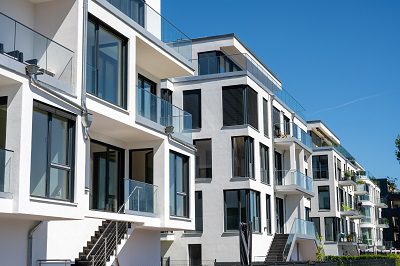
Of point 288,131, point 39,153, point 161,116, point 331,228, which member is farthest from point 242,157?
point 331,228

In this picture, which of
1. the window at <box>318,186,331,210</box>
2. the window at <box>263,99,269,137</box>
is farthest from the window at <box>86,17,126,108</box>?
the window at <box>318,186,331,210</box>

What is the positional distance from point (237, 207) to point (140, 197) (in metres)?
13.9

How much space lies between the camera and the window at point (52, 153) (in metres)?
15.4

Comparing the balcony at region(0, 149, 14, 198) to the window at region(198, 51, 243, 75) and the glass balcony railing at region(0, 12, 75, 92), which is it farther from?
the window at region(198, 51, 243, 75)

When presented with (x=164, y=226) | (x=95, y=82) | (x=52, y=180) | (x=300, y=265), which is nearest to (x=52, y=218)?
(x=52, y=180)

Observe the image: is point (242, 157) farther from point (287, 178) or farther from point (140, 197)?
point (140, 197)

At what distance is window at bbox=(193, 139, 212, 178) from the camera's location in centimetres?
3584

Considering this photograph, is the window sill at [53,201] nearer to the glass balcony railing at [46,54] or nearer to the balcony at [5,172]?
the balcony at [5,172]

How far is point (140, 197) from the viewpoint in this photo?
21812mm

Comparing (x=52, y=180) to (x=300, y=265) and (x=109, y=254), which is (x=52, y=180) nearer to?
(x=109, y=254)

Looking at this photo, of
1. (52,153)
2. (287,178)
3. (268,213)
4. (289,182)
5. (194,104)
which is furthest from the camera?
(287,178)

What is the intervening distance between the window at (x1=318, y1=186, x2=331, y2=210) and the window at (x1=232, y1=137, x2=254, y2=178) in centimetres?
2511

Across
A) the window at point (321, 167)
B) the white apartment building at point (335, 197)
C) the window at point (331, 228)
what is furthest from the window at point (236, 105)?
the window at point (321, 167)

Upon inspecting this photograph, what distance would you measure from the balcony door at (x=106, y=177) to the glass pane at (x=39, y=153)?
17.7ft
